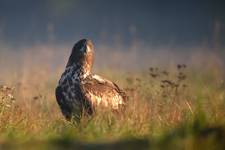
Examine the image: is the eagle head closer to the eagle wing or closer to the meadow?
the eagle wing

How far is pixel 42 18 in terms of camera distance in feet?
128

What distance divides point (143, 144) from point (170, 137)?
0.23 meters

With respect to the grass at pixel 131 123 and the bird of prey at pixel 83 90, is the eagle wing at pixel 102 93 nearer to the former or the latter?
the bird of prey at pixel 83 90

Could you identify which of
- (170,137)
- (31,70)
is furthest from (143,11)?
(170,137)

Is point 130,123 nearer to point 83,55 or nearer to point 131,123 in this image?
point 131,123

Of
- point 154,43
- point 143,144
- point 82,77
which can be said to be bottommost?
point 143,144

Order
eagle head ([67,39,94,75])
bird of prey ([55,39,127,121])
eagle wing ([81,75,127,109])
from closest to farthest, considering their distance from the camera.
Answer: bird of prey ([55,39,127,121]) < eagle wing ([81,75,127,109]) < eagle head ([67,39,94,75])

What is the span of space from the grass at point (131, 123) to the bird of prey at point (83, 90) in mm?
197

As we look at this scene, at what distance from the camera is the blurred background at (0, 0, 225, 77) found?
33031mm

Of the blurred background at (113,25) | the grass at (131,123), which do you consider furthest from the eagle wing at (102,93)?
the blurred background at (113,25)

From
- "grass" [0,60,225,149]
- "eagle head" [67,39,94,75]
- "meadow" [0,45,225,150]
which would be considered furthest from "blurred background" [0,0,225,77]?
"eagle head" [67,39,94,75]

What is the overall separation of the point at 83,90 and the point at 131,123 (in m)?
1.18

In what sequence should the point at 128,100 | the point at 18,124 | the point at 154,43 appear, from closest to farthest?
the point at 18,124
the point at 128,100
the point at 154,43

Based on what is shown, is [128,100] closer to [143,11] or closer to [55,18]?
[55,18]
